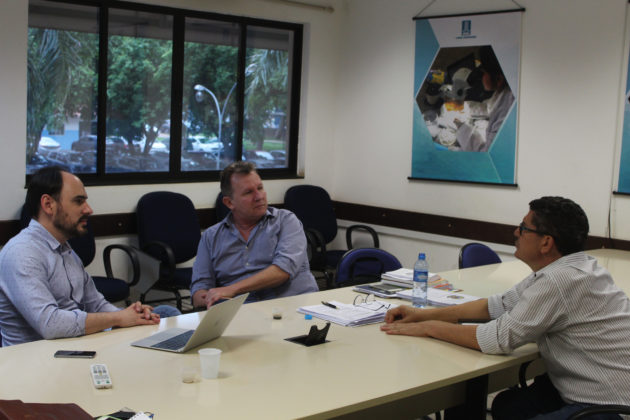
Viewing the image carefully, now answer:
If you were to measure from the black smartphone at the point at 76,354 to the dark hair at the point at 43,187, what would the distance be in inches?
29.5

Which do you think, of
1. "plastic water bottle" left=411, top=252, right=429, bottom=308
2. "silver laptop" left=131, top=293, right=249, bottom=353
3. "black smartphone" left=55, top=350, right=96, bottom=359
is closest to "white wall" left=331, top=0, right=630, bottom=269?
"plastic water bottle" left=411, top=252, right=429, bottom=308

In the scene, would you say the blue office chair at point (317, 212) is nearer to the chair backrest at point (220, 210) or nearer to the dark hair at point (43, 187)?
the chair backrest at point (220, 210)

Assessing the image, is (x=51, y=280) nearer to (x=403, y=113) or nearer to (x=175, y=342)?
(x=175, y=342)

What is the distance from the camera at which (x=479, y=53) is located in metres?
5.70

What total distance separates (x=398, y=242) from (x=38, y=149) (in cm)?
318

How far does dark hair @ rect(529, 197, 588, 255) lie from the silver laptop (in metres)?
1.17

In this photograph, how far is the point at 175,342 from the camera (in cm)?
261

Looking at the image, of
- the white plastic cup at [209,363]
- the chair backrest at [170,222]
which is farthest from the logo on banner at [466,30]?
the white plastic cup at [209,363]

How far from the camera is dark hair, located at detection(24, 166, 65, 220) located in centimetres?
295

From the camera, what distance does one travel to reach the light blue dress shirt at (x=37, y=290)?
2.62 meters

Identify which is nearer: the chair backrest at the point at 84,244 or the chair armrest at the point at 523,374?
the chair armrest at the point at 523,374

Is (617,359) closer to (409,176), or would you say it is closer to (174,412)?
(174,412)

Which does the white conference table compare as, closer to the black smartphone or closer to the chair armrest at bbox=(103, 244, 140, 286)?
the black smartphone

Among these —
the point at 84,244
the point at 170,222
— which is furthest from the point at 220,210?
the point at 84,244
